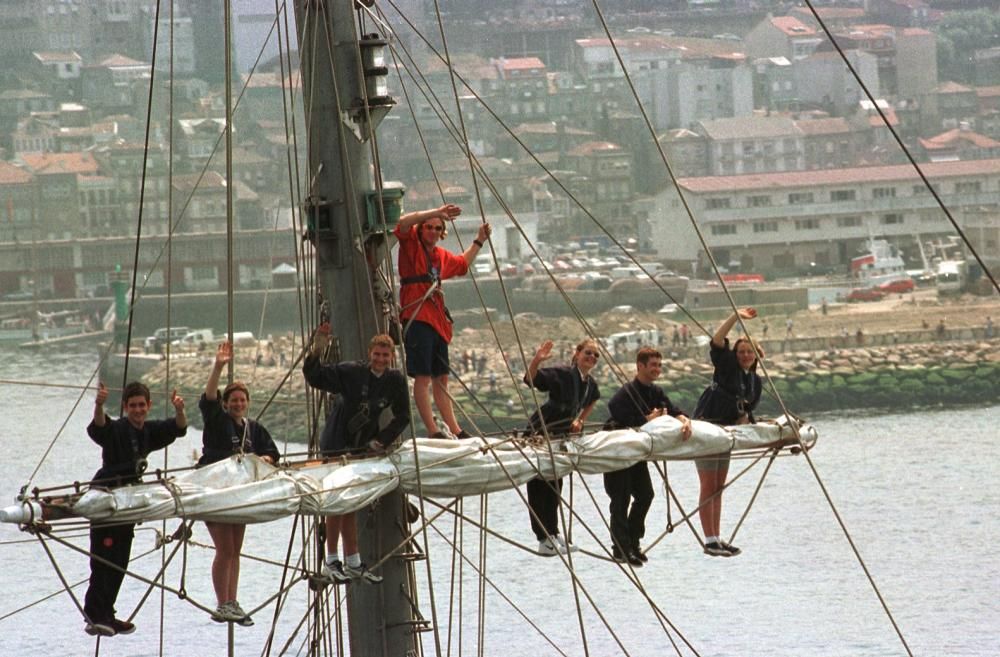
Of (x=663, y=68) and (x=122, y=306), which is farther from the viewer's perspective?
(x=663, y=68)

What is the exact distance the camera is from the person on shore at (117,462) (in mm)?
11453

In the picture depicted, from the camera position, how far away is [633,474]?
543 inches

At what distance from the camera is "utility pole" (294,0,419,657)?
1273cm

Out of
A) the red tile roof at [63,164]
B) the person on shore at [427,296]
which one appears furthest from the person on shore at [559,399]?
the red tile roof at [63,164]

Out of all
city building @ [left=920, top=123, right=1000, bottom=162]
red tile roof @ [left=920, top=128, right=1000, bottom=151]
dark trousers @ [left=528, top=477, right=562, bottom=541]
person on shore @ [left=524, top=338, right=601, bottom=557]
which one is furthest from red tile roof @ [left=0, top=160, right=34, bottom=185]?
person on shore @ [left=524, top=338, right=601, bottom=557]

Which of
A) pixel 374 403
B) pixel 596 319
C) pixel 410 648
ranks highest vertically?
pixel 374 403

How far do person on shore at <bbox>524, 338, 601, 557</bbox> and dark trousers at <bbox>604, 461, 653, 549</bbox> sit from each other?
0.37m

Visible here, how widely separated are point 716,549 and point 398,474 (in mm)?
2500

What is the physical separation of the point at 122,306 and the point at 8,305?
1075 cm

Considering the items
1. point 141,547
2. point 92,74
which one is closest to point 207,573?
point 141,547

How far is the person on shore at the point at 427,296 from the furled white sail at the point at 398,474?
1.56 feet

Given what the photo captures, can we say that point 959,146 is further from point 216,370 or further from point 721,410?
point 216,370

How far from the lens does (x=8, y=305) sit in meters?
90.2

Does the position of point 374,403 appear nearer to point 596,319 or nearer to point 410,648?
point 410,648
